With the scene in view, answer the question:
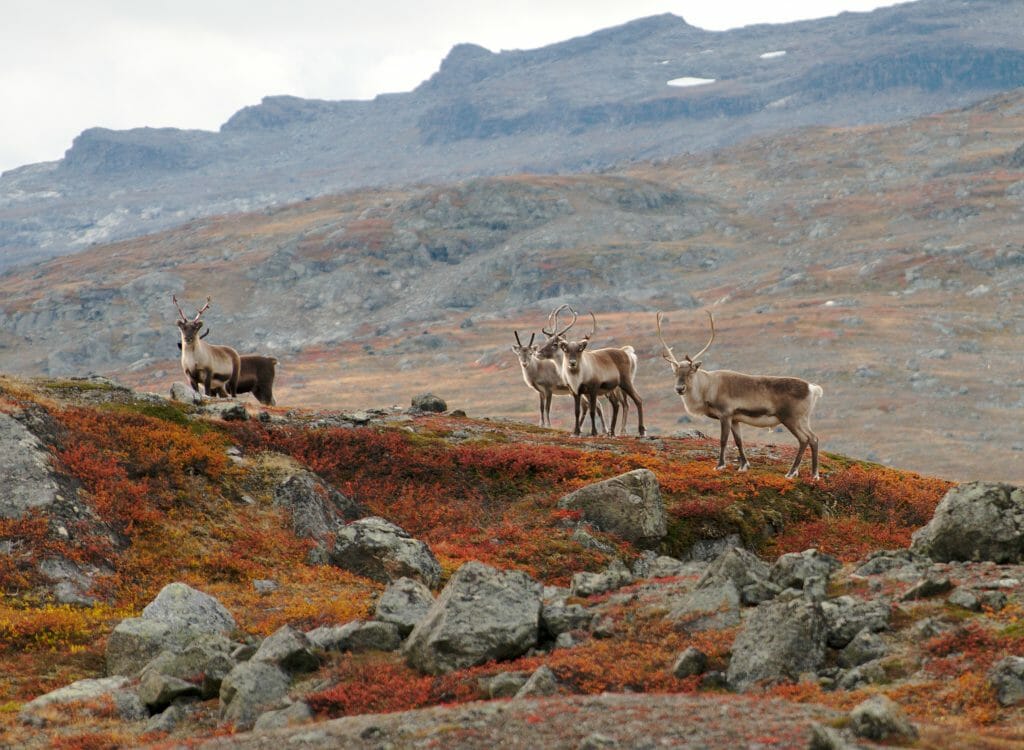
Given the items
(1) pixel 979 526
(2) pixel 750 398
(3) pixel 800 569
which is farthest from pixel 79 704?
(2) pixel 750 398

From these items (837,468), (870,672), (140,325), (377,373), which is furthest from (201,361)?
(140,325)

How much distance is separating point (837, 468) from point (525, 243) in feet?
473

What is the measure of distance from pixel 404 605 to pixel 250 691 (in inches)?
133

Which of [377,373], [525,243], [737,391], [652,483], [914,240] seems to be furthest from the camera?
[525,243]

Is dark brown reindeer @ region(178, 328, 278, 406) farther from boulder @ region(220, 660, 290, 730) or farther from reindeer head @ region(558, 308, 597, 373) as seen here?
boulder @ region(220, 660, 290, 730)

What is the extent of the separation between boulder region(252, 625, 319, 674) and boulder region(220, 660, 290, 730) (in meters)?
0.22

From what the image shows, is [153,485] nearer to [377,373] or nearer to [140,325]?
[377,373]

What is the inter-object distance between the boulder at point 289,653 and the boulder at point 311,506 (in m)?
7.40

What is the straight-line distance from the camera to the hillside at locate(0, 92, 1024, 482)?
8450 cm

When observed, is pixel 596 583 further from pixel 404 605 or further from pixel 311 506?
pixel 311 506

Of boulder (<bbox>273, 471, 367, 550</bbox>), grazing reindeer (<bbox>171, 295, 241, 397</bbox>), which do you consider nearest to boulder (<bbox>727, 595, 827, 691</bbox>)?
boulder (<bbox>273, 471, 367, 550</bbox>)

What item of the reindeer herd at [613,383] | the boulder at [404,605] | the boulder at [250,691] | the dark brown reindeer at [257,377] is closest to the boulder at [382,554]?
the boulder at [404,605]

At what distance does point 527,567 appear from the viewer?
20531 mm

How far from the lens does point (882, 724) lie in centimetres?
955
